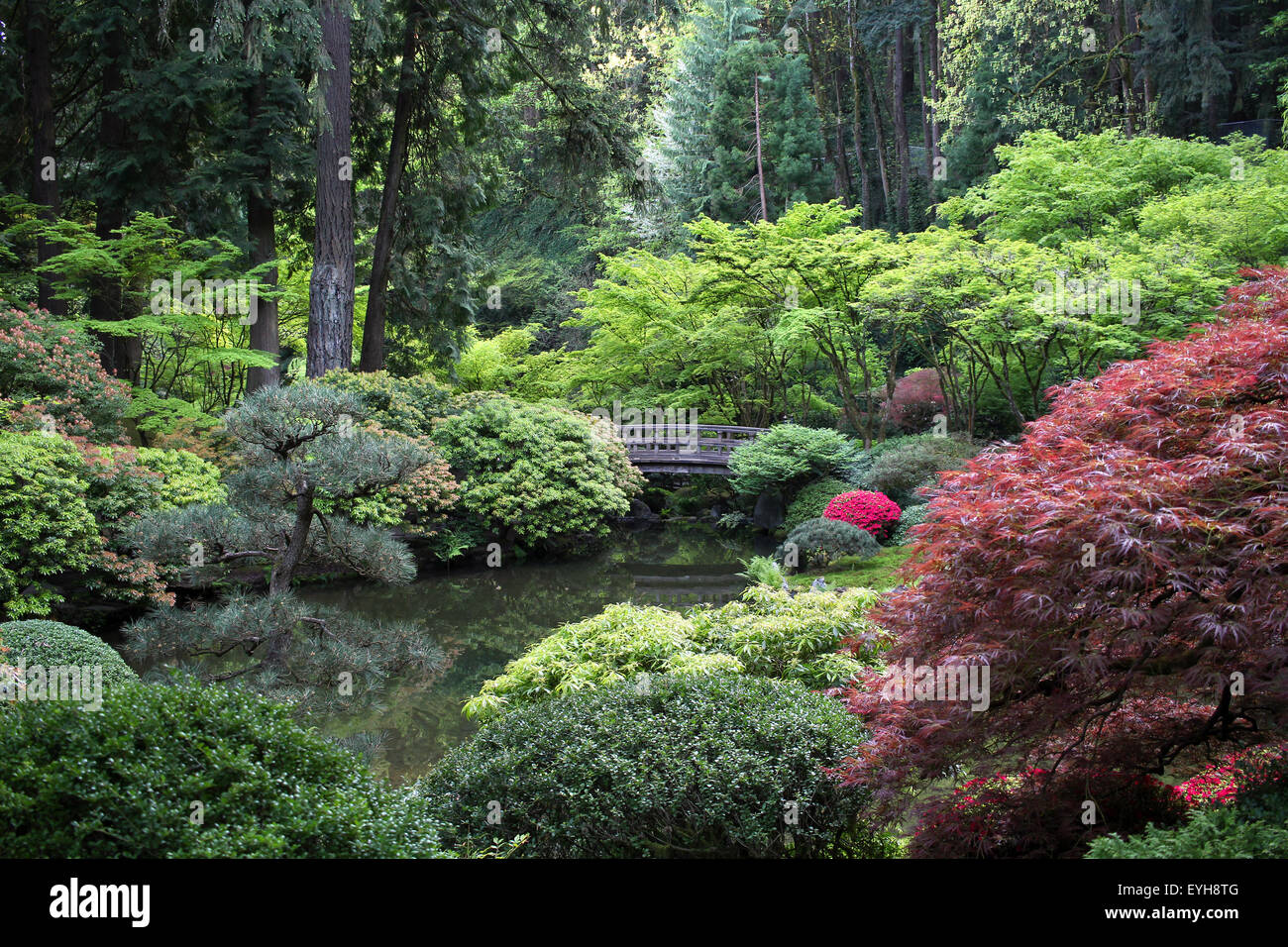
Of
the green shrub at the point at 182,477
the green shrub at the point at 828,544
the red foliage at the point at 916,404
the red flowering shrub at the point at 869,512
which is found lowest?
the green shrub at the point at 828,544

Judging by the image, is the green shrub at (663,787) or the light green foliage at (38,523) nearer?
the green shrub at (663,787)

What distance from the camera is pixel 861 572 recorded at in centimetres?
1155

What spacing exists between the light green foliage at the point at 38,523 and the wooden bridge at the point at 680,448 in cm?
1067

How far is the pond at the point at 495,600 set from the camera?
8047 millimetres

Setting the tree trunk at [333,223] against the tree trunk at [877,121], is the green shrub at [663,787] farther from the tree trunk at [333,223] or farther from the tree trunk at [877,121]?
the tree trunk at [877,121]

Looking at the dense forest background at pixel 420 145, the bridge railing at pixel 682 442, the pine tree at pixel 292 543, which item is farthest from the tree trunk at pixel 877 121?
the pine tree at pixel 292 543

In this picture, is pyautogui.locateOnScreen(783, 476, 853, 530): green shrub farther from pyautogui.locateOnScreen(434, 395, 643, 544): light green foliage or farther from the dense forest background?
pyautogui.locateOnScreen(434, 395, 643, 544): light green foliage

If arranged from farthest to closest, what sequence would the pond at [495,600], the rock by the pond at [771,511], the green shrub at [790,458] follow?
the rock by the pond at [771,511], the green shrub at [790,458], the pond at [495,600]

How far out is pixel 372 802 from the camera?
3068 millimetres

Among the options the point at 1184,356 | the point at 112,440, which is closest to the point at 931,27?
the point at 112,440

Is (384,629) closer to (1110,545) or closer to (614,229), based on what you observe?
(1110,545)

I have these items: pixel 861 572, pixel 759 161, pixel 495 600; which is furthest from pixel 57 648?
pixel 759 161

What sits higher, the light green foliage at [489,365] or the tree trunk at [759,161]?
the tree trunk at [759,161]
